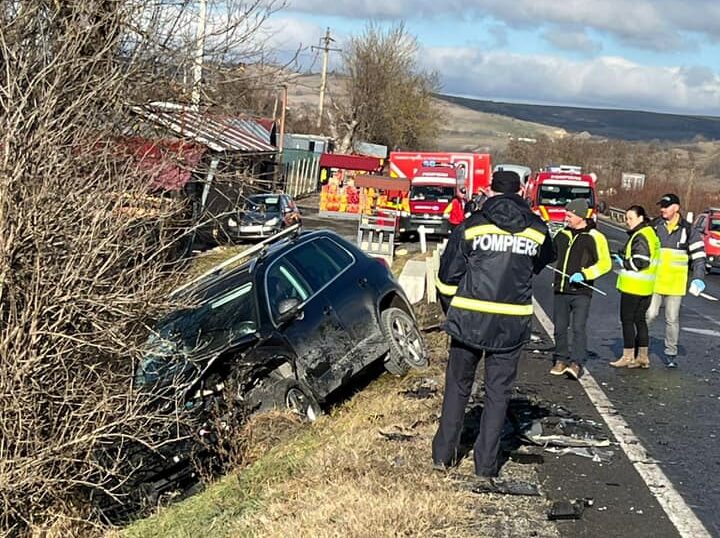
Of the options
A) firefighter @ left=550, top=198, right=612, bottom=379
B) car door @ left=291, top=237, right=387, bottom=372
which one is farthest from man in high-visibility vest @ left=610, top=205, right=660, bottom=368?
car door @ left=291, top=237, right=387, bottom=372

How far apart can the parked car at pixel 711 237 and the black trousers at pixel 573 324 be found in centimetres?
1624

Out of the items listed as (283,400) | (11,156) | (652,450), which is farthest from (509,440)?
(11,156)

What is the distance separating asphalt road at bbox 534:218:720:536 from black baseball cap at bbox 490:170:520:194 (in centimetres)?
214

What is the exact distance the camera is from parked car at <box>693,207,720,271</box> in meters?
24.7

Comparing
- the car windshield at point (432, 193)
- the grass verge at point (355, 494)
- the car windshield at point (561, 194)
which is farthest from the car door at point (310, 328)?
the car windshield at point (432, 193)

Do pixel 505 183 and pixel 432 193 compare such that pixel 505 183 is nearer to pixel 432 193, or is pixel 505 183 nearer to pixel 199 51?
pixel 199 51

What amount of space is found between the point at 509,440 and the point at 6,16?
4359mm

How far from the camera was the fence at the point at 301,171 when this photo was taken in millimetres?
53750

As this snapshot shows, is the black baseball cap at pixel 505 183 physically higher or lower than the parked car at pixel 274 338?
higher

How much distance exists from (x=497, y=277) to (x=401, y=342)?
12.3 feet

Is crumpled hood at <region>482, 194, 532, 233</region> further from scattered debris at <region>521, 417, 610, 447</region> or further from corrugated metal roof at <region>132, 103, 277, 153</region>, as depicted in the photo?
corrugated metal roof at <region>132, 103, 277, 153</region>

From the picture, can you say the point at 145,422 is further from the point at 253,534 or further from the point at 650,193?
the point at 650,193

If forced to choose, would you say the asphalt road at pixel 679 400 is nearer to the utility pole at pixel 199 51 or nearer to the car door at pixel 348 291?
the car door at pixel 348 291

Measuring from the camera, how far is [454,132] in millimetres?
180875
